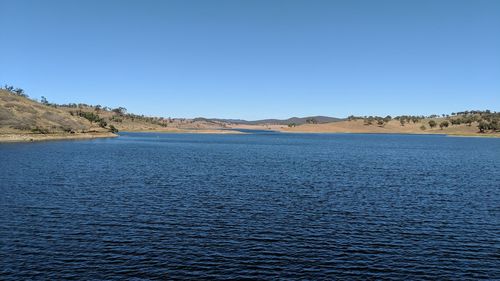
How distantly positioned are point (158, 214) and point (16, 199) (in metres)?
19.2

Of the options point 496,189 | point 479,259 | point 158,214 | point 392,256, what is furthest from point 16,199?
point 496,189

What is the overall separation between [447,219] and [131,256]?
104ft

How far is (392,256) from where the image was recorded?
→ 29219 millimetres

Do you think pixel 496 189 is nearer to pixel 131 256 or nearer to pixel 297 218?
pixel 297 218

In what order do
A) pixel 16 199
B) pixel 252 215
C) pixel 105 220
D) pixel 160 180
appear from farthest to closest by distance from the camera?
pixel 160 180 < pixel 16 199 < pixel 252 215 < pixel 105 220

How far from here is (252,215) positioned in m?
40.8

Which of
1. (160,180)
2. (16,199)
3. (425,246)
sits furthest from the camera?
(160,180)

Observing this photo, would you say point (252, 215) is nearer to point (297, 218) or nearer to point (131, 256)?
point (297, 218)

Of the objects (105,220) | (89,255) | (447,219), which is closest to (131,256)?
(89,255)

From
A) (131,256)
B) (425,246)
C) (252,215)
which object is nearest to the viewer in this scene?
(131,256)

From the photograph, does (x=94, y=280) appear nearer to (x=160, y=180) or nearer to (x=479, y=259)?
(x=479, y=259)

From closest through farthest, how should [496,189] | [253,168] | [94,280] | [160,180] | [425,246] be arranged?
[94,280], [425,246], [496,189], [160,180], [253,168]

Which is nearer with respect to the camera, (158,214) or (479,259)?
(479,259)

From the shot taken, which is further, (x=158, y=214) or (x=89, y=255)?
(x=158, y=214)
